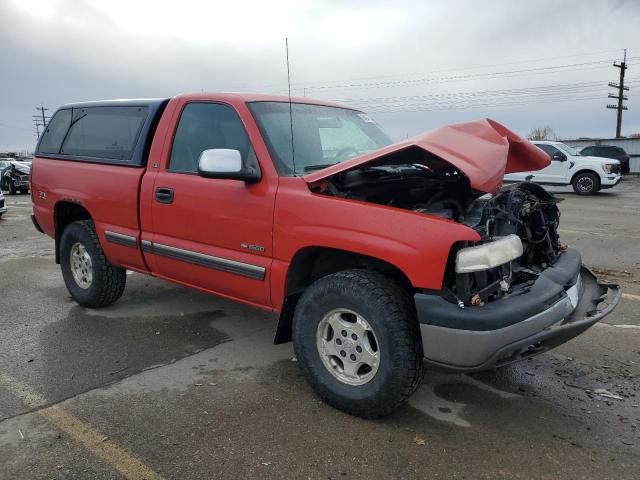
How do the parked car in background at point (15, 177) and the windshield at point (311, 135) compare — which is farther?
the parked car in background at point (15, 177)

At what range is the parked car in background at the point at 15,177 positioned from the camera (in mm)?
22781

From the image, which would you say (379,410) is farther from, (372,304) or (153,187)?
(153,187)

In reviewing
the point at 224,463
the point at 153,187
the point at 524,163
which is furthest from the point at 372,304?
the point at 153,187

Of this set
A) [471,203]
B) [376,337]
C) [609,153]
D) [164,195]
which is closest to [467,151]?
[471,203]

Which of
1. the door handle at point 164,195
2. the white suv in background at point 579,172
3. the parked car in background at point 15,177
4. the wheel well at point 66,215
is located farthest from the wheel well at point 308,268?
the parked car in background at point 15,177

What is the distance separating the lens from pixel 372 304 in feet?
9.57

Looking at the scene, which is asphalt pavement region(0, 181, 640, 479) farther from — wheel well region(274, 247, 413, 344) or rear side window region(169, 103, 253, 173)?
A: rear side window region(169, 103, 253, 173)

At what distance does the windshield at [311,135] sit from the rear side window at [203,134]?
0.19 m

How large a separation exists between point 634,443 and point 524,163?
6.64ft

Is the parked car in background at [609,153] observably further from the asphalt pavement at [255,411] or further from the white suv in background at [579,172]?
the asphalt pavement at [255,411]

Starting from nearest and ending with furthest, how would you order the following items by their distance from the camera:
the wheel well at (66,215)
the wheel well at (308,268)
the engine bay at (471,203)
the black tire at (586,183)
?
the engine bay at (471,203), the wheel well at (308,268), the wheel well at (66,215), the black tire at (586,183)

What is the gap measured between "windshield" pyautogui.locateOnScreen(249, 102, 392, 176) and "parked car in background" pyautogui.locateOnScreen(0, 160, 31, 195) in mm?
22214

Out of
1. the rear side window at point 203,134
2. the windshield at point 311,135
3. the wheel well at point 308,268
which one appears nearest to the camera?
the wheel well at point 308,268

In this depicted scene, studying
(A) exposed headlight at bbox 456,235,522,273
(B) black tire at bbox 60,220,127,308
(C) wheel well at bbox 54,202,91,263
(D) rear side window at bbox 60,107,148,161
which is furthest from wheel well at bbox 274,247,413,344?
(C) wheel well at bbox 54,202,91,263
